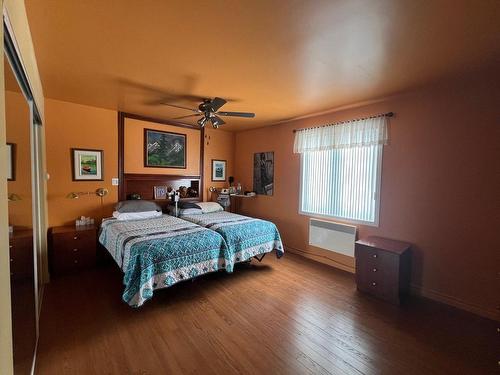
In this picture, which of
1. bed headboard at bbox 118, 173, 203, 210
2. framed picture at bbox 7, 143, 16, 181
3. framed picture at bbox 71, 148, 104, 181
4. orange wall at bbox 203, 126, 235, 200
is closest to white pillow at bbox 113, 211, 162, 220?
bed headboard at bbox 118, 173, 203, 210

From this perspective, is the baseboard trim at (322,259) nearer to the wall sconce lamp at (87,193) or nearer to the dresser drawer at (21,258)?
the wall sconce lamp at (87,193)

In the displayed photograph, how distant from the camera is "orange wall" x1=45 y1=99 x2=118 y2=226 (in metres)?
3.37

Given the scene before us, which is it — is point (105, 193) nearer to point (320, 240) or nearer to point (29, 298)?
point (29, 298)

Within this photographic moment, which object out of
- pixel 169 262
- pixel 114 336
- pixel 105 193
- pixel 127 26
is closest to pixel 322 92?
pixel 127 26

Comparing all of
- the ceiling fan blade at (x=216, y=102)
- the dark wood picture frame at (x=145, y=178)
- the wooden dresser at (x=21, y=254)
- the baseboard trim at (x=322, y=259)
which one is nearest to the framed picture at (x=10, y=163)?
the wooden dresser at (x=21, y=254)

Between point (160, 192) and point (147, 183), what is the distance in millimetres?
289

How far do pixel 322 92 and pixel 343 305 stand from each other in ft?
8.27

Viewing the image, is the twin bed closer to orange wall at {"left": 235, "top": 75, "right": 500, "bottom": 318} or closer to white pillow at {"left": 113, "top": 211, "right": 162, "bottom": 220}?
white pillow at {"left": 113, "top": 211, "right": 162, "bottom": 220}

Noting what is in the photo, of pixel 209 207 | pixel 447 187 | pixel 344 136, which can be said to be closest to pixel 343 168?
pixel 344 136

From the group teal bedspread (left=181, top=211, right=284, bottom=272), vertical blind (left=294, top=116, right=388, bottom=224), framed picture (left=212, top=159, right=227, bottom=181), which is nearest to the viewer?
teal bedspread (left=181, top=211, right=284, bottom=272)

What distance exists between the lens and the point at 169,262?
8.24 ft

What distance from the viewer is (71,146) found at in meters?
3.51

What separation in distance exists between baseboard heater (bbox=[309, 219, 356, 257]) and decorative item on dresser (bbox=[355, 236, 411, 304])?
19.7 inches

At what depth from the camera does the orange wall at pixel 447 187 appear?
238 centimetres
